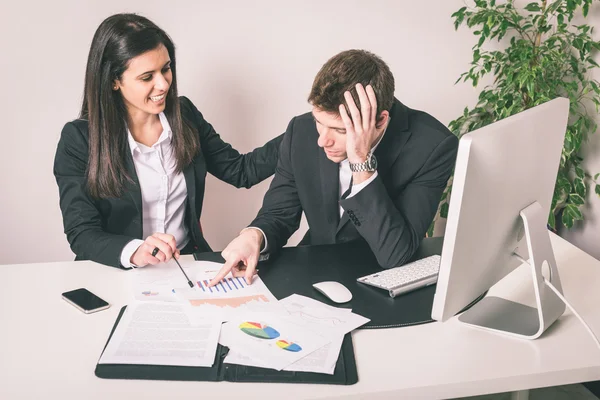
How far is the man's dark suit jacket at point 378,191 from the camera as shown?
1.66 m

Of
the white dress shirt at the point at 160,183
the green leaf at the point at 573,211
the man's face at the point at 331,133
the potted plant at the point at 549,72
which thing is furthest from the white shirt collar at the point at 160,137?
the green leaf at the point at 573,211

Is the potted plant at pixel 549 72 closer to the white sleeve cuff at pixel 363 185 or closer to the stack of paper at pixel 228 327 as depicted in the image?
the white sleeve cuff at pixel 363 185

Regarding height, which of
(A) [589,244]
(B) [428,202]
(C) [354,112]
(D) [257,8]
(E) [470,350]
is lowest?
(A) [589,244]

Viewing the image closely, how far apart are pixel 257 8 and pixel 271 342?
1856mm

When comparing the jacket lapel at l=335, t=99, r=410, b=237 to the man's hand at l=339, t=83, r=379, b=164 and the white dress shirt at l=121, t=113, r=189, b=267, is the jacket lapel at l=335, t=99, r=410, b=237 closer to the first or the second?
the man's hand at l=339, t=83, r=379, b=164

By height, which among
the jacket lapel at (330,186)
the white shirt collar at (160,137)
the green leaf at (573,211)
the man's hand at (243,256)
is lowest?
the green leaf at (573,211)

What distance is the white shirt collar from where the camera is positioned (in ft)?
6.72

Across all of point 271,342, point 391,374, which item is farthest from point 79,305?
point 391,374

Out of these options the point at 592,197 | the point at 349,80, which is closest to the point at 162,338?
the point at 349,80

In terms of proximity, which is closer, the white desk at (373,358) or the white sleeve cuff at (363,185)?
the white desk at (373,358)

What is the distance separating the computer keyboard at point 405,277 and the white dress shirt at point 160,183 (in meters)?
0.88

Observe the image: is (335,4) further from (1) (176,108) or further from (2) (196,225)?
(2) (196,225)

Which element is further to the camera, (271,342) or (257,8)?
(257,8)

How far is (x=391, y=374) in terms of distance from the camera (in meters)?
1.18
